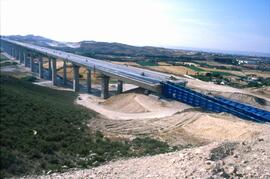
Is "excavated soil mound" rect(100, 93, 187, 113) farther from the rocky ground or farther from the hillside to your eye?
the rocky ground

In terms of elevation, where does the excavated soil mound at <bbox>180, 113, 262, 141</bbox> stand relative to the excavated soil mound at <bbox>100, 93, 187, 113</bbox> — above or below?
above

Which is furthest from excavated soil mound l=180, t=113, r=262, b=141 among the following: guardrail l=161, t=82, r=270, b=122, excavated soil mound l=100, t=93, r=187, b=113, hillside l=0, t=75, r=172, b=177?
→ excavated soil mound l=100, t=93, r=187, b=113

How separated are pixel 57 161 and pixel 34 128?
4.89 meters

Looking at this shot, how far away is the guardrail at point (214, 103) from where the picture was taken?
37397 mm

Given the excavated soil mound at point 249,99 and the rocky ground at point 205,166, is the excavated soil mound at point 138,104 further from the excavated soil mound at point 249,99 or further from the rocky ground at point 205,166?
the rocky ground at point 205,166

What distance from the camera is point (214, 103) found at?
41344 millimetres

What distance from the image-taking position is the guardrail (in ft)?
123

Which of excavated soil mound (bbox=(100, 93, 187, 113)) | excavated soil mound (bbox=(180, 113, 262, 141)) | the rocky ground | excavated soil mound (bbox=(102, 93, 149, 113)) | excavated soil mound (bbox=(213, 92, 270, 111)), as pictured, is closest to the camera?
the rocky ground

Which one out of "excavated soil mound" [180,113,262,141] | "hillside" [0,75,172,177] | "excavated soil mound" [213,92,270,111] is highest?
"hillside" [0,75,172,177]

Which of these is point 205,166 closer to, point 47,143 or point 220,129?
point 47,143

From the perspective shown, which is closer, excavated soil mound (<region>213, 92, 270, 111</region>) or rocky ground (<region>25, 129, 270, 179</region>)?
rocky ground (<region>25, 129, 270, 179</region>)

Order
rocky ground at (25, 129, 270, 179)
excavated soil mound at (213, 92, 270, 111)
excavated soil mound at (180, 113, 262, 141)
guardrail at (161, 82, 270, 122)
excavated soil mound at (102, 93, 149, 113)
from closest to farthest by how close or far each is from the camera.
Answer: rocky ground at (25, 129, 270, 179)
excavated soil mound at (180, 113, 262, 141)
guardrail at (161, 82, 270, 122)
excavated soil mound at (102, 93, 149, 113)
excavated soil mound at (213, 92, 270, 111)

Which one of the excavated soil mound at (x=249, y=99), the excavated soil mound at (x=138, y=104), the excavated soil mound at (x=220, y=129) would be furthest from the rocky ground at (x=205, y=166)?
the excavated soil mound at (x=249, y=99)

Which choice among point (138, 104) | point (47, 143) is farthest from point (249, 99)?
point (47, 143)
